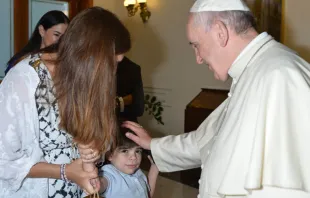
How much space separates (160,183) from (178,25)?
2.26 m

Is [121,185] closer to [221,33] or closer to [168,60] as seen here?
[221,33]

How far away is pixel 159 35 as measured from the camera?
6.40 m

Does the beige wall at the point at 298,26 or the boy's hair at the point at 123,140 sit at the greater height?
the beige wall at the point at 298,26

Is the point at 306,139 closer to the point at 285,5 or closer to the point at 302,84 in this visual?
the point at 302,84

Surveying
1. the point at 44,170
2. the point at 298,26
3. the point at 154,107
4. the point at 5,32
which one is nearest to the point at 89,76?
the point at 44,170

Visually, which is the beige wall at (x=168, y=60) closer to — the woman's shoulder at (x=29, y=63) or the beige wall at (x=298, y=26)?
the beige wall at (x=298, y=26)

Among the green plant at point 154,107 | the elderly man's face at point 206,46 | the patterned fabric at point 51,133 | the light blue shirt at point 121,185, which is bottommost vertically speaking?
the green plant at point 154,107

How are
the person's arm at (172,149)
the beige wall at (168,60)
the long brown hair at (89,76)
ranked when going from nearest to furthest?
Result: the long brown hair at (89,76), the person's arm at (172,149), the beige wall at (168,60)

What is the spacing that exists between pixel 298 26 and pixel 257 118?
3.79m

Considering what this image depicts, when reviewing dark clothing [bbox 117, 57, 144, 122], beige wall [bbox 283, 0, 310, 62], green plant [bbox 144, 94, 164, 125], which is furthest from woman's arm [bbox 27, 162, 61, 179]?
green plant [bbox 144, 94, 164, 125]

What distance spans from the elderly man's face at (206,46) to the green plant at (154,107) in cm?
477

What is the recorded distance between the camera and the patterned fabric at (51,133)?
5.28 feet

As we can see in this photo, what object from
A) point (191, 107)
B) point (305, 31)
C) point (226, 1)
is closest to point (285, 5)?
point (305, 31)

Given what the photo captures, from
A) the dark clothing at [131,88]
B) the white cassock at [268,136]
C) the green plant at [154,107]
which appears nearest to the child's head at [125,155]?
the white cassock at [268,136]
